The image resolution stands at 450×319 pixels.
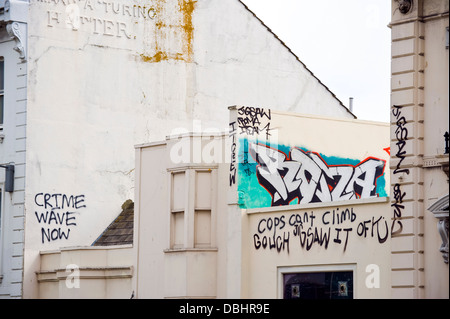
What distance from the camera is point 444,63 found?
64.7ft

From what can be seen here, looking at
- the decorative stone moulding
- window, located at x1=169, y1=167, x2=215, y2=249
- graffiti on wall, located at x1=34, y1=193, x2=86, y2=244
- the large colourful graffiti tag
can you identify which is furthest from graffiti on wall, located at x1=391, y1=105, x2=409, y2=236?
graffiti on wall, located at x1=34, y1=193, x2=86, y2=244

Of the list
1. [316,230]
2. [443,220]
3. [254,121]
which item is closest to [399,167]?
[443,220]

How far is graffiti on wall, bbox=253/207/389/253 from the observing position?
856 inches

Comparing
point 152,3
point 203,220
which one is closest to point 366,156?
point 203,220

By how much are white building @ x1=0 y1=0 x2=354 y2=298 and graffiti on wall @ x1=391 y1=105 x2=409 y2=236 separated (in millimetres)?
10984

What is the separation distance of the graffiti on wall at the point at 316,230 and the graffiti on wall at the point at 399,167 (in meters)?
1.01

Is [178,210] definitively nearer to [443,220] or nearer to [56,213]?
[56,213]

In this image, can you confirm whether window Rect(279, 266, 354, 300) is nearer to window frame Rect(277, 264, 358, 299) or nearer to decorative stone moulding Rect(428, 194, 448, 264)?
window frame Rect(277, 264, 358, 299)

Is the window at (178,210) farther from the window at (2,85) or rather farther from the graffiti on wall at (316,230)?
the window at (2,85)

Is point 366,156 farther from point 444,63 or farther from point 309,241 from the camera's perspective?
point 444,63

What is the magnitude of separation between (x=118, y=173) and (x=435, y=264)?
39.8 feet

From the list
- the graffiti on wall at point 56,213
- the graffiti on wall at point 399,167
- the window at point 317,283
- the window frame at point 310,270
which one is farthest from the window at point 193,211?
the graffiti on wall at point 399,167

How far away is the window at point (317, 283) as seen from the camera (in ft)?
73.0
